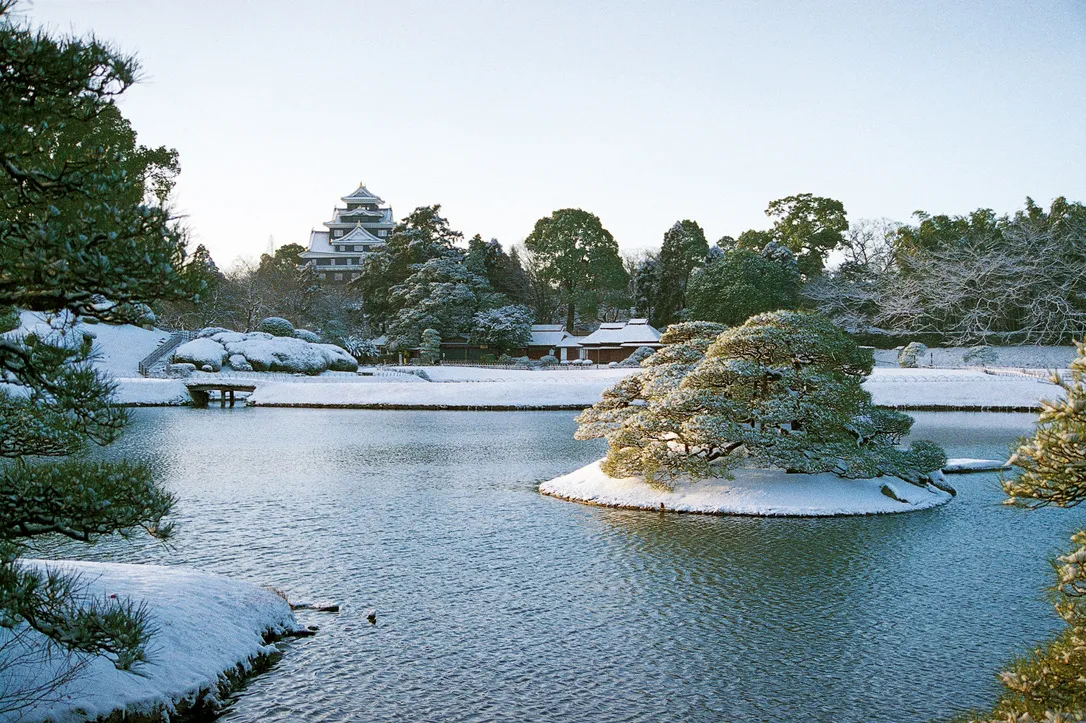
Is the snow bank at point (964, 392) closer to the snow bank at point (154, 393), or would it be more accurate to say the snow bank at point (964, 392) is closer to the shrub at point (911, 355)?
the shrub at point (911, 355)

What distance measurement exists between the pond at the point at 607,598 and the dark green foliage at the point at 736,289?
42810mm

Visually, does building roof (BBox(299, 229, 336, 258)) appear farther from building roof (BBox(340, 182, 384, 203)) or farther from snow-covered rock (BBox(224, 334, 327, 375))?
snow-covered rock (BBox(224, 334, 327, 375))

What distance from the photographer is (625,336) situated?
64.9m

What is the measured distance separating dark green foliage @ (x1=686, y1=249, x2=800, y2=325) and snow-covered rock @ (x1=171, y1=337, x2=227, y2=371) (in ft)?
109

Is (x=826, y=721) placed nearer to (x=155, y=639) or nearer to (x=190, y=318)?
(x=155, y=639)

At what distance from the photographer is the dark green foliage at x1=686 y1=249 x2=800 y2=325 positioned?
62438mm

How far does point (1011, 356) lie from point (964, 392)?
18.6 meters

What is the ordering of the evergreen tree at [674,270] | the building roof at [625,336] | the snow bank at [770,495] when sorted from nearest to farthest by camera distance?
the snow bank at [770,495]
the building roof at [625,336]
the evergreen tree at [674,270]

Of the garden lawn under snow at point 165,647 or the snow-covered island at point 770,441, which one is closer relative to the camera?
the garden lawn under snow at point 165,647

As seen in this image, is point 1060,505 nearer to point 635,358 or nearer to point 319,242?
point 635,358

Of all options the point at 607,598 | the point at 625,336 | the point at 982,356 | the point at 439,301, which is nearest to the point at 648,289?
the point at 625,336

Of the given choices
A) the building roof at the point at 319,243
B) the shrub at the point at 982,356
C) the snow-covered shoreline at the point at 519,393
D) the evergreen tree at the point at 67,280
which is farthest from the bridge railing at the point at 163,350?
the shrub at the point at 982,356

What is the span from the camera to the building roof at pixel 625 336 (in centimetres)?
6394

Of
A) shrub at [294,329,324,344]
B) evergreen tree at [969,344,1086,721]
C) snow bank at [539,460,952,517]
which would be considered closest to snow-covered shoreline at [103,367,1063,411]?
shrub at [294,329,324,344]
